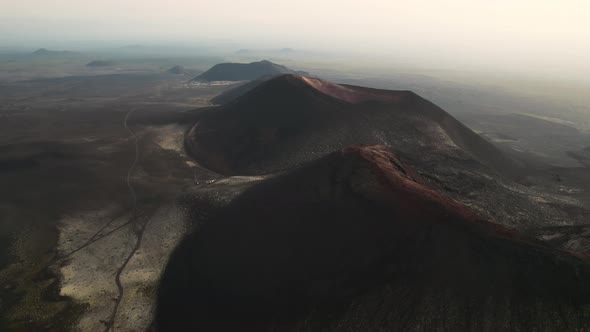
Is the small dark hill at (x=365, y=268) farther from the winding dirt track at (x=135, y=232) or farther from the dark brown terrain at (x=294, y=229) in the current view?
the winding dirt track at (x=135, y=232)

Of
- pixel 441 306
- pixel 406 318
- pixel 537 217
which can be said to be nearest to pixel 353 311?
pixel 406 318

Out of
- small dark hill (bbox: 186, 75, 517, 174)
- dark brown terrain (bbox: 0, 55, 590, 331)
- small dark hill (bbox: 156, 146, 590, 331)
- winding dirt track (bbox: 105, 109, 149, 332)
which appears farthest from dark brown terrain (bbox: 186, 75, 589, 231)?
small dark hill (bbox: 156, 146, 590, 331)

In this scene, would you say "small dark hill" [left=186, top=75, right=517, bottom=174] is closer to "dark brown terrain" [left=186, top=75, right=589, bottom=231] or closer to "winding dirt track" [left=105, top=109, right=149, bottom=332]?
"dark brown terrain" [left=186, top=75, right=589, bottom=231]

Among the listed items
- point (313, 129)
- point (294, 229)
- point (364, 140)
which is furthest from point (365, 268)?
point (313, 129)

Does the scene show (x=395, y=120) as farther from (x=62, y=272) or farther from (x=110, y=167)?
(x=62, y=272)

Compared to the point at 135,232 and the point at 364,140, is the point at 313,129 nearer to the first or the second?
the point at 364,140

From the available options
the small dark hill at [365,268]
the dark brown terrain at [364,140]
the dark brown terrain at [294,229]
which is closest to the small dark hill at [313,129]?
the dark brown terrain at [364,140]

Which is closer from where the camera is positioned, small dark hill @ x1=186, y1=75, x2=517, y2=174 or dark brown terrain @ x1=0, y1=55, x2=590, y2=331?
dark brown terrain @ x1=0, y1=55, x2=590, y2=331
